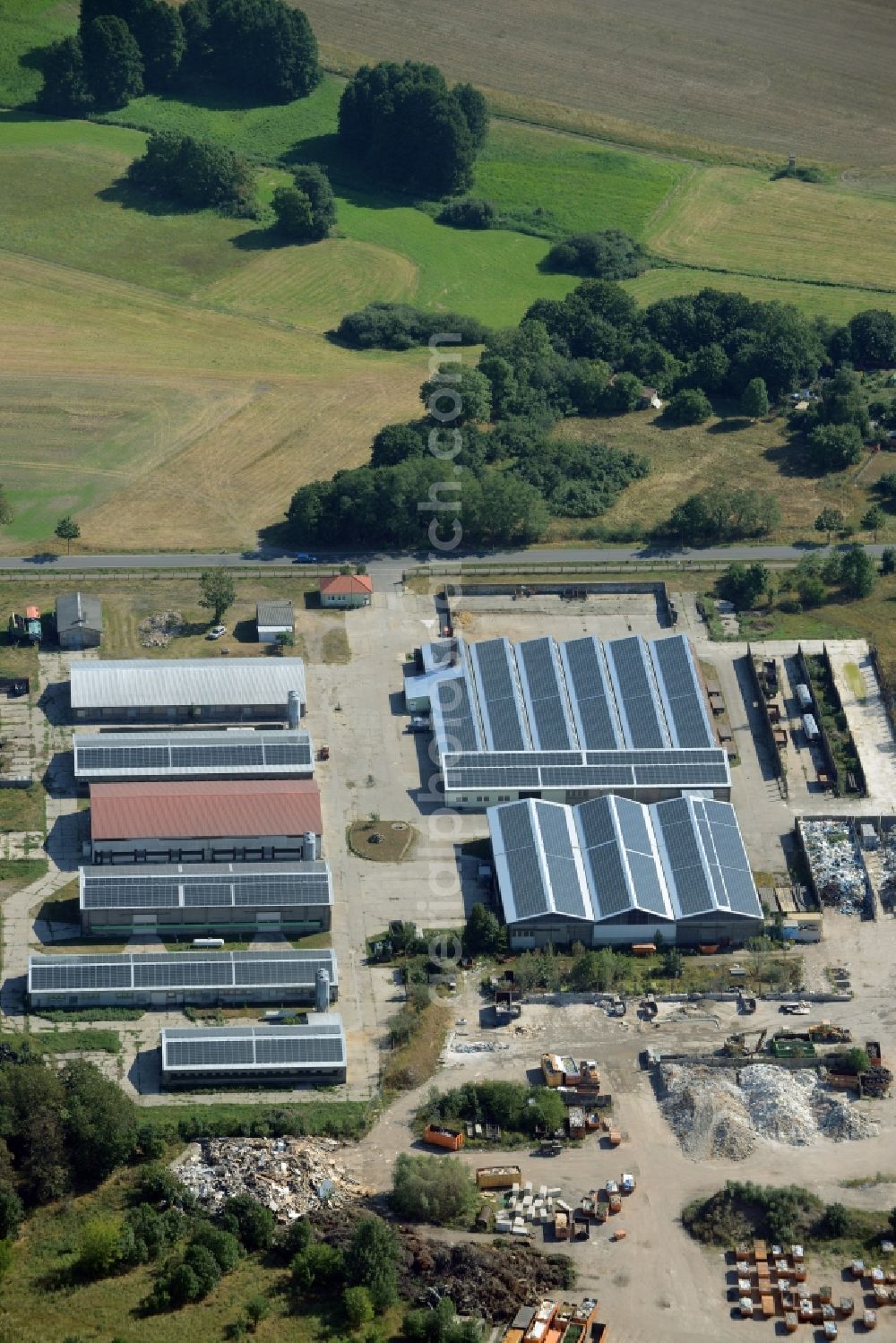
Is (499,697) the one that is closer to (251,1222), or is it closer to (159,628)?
(159,628)

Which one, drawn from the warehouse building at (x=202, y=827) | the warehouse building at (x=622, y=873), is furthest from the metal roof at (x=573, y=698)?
the warehouse building at (x=202, y=827)

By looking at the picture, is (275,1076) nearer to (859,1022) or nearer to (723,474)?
(859,1022)

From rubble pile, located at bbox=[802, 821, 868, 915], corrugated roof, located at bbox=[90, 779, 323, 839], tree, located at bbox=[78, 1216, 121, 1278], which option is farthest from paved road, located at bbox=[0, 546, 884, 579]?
tree, located at bbox=[78, 1216, 121, 1278]

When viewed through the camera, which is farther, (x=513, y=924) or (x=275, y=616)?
(x=275, y=616)

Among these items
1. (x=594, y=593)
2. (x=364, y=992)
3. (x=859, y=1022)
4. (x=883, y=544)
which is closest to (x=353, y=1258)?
(x=364, y=992)

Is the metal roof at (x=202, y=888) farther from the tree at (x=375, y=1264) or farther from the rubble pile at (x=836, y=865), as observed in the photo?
the rubble pile at (x=836, y=865)

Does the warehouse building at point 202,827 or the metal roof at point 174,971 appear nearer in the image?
the metal roof at point 174,971

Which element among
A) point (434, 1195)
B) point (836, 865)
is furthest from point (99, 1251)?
point (836, 865)
